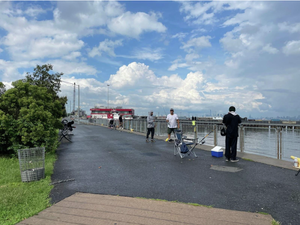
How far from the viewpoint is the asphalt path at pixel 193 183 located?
445 cm

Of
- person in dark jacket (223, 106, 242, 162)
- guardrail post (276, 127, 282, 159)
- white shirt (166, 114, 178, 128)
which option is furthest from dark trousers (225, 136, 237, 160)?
white shirt (166, 114, 178, 128)

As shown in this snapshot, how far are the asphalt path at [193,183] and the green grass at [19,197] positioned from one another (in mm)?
247

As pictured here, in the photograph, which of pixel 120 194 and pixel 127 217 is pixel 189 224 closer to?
pixel 127 217

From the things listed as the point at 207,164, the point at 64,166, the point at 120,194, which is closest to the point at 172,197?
the point at 120,194

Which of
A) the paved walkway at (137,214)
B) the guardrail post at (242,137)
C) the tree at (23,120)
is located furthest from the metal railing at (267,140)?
the tree at (23,120)

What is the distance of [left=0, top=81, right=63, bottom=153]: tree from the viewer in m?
8.62

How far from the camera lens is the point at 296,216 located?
3.86 m

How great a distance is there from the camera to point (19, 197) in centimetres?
449

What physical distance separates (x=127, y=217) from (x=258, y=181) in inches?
149

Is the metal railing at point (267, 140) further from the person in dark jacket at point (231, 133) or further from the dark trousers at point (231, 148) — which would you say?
the dark trousers at point (231, 148)

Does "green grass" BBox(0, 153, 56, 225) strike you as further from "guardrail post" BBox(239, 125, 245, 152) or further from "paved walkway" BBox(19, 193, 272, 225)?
"guardrail post" BBox(239, 125, 245, 152)

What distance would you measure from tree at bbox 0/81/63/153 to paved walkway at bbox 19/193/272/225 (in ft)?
17.3

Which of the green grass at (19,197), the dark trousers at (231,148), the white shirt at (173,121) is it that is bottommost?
the green grass at (19,197)

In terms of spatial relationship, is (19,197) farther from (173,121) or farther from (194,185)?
(173,121)
